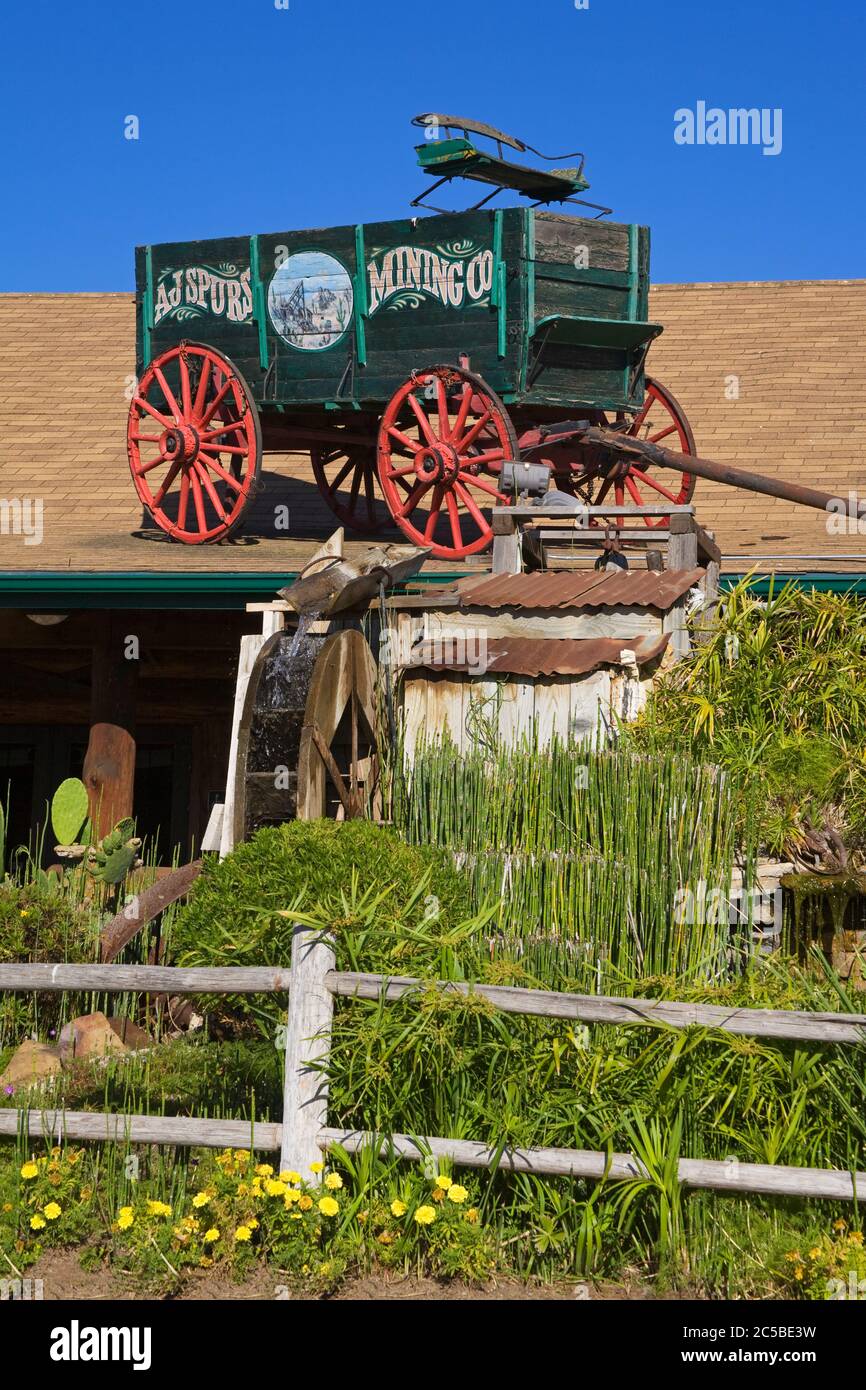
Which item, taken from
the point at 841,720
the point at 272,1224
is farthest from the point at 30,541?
the point at 272,1224

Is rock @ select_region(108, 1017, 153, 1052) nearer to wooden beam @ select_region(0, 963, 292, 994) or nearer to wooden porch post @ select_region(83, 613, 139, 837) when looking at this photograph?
wooden beam @ select_region(0, 963, 292, 994)

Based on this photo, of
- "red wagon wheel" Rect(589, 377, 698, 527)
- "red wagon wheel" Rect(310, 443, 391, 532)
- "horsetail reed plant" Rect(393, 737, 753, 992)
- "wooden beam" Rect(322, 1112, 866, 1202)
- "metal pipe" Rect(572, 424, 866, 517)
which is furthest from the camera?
"red wagon wheel" Rect(310, 443, 391, 532)

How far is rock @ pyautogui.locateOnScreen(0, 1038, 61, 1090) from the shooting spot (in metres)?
6.57

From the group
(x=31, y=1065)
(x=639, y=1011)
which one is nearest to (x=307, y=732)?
(x=31, y=1065)

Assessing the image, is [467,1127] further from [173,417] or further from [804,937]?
[173,417]

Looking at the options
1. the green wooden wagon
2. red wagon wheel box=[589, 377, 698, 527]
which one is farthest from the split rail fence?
red wagon wheel box=[589, 377, 698, 527]

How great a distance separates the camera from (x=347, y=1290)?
4.98 m

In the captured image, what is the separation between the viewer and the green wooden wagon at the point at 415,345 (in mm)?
11023

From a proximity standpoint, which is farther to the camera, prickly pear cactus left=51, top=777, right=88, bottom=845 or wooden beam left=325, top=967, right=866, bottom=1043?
prickly pear cactus left=51, top=777, right=88, bottom=845

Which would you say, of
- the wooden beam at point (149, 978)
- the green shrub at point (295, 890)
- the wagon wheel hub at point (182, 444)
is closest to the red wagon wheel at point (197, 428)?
the wagon wheel hub at point (182, 444)

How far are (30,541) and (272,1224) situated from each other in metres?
7.80

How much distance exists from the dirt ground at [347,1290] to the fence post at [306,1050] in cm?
42

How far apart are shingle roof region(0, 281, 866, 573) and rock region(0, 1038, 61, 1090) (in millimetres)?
4380

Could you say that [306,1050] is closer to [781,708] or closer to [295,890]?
[295,890]
